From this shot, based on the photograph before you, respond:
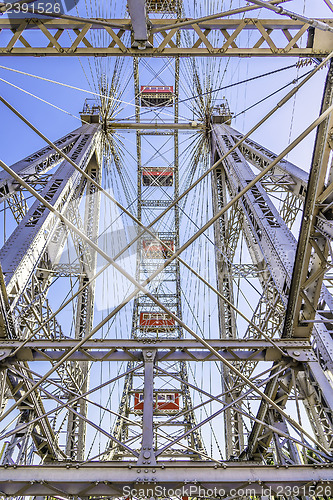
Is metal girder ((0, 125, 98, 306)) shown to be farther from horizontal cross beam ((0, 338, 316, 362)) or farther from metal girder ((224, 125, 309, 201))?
metal girder ((224, 125, 309, 201))

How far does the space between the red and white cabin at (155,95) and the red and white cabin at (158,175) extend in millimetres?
3525

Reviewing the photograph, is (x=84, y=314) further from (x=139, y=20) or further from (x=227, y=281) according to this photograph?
(x=139, y=20)

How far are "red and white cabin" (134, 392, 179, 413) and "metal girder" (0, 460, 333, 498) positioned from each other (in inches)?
584

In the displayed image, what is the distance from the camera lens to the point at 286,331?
7.07 m

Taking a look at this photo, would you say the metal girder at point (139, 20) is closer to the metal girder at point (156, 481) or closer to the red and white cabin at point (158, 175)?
the metal girder at point (156, 481)

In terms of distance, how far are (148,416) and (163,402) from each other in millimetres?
15689

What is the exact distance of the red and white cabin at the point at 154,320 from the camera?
24311 millimetres

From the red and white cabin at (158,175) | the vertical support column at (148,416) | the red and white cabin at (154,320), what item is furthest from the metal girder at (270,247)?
the red and white cabin at (154,320)

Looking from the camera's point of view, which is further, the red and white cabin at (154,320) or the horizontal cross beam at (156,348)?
the red and white cabin at (154,320)

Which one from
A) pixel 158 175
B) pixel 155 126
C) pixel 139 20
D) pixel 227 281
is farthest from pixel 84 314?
pixel 158 175

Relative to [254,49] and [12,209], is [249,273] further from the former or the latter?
[12,209]

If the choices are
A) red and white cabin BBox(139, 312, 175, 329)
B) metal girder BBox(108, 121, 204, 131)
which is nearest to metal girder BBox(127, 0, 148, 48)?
metal girder BBox(108, 121, 204, 131)

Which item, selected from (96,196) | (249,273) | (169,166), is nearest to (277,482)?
(249,273)

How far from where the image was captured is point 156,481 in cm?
488
